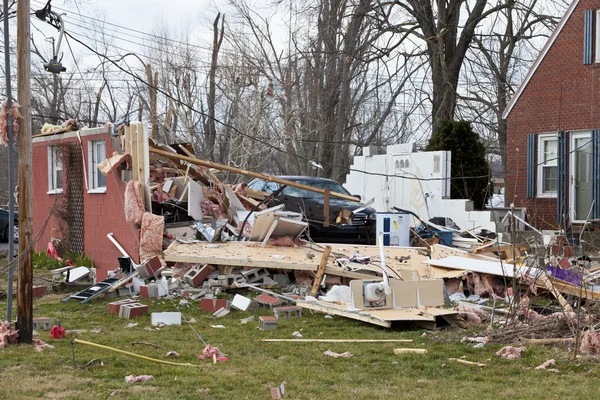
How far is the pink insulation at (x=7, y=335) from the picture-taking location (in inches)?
326

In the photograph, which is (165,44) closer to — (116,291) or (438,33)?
(438,33)

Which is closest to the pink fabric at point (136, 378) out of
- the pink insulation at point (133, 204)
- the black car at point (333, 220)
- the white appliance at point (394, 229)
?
the pink insulation at point (133, 204)

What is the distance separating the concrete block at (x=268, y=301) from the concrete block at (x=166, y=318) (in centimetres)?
139

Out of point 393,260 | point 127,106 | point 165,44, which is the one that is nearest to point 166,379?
point 393,260

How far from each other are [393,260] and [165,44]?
32192mm

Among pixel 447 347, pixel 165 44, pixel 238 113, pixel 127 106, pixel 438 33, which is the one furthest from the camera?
pixel 127 106

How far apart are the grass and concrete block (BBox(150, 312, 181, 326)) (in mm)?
633

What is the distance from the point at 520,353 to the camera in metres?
7.75

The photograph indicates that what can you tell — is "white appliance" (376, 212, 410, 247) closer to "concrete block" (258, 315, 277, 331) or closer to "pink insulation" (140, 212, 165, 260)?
"pink insulation" (140, 212, 165, 260)

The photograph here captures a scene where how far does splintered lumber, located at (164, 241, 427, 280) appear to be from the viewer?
41.8ft

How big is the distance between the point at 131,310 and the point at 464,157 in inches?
473

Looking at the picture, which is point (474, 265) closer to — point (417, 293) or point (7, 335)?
point (417, 293)

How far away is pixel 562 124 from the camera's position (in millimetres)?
18812

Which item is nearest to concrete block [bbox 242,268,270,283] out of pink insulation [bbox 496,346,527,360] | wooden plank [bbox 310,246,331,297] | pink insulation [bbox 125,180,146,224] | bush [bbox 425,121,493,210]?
wooden plank [bbox 310,246,331,297]
